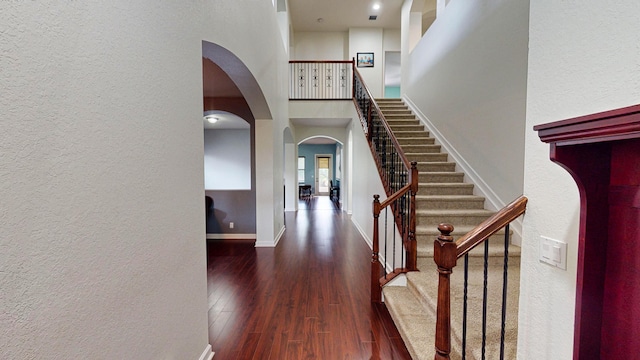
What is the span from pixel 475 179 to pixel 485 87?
1.24 meters

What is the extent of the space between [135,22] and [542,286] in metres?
2.09

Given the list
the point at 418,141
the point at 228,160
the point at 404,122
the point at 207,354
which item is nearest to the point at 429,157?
the point at 418,141

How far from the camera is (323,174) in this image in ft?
51.8

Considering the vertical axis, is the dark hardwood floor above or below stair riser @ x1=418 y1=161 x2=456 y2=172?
below

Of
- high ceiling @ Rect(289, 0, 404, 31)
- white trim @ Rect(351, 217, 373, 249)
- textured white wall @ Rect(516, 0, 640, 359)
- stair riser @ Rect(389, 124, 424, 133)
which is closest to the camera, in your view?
textured white wall @ Rect(516, 0, 640, 359)

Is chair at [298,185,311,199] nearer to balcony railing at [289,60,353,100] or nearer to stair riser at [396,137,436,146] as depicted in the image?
balcony railing at [289,60,353,100]

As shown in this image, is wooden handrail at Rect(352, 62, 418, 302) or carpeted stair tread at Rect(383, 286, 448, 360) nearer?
carpeted stair tread at Rect(383, 286, 448, 360)

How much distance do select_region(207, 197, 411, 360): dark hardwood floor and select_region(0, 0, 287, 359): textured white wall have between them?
0.67 meters

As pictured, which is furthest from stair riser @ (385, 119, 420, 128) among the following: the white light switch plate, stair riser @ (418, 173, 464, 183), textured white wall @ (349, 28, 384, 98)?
the white light switch plate

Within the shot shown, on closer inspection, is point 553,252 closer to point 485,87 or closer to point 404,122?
point 485,87

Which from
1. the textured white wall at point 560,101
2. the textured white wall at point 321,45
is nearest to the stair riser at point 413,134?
the textured white wall at point 560,101

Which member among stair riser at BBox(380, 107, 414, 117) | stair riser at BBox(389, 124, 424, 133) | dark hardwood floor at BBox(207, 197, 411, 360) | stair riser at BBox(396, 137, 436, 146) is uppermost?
stair riser at BBox(380, 107, 414, 117)

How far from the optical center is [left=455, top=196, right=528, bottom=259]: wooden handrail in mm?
1224

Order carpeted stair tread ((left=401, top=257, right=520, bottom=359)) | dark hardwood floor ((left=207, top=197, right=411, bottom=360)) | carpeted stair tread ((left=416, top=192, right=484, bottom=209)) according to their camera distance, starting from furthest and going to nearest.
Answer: carpeted stair tread ((left=416, top=192, right=484, bottom=209)) < dark hardwood floor ((left=207, top=197, right=411, bottom=360)) < carpeted stair tread ((left=401, top=257, right=520, bottom=359))
